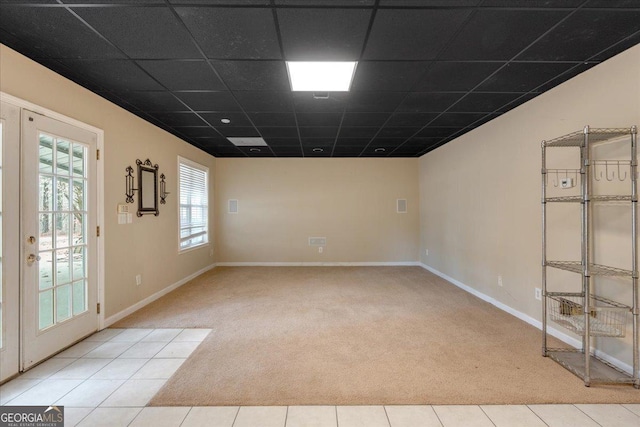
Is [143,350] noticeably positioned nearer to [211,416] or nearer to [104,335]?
[104,335]

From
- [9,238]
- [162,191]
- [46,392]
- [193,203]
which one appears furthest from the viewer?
[193,203]

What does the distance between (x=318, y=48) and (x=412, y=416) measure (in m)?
2.62

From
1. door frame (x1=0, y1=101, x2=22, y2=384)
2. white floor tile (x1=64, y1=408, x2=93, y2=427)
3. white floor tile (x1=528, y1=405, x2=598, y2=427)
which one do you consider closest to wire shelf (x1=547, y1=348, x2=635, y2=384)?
white floor tile (x1=528, y1=405, x2=598, y2=427)

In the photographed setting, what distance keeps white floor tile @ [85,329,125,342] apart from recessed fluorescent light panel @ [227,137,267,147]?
314 cm

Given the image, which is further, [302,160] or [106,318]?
[302,160]

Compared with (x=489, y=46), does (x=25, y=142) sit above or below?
below

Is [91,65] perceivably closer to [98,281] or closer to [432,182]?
[98,281]

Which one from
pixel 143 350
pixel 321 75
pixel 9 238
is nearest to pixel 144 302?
pixel 143 350

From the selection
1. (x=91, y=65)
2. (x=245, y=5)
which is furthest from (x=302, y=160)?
(x=245, y=5)

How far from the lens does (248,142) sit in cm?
502

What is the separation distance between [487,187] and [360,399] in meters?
3.25

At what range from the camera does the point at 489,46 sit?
209 centimetres

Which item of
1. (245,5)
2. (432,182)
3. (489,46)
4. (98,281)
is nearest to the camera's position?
(245,5)

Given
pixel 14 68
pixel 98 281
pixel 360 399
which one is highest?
pixel 14 68
